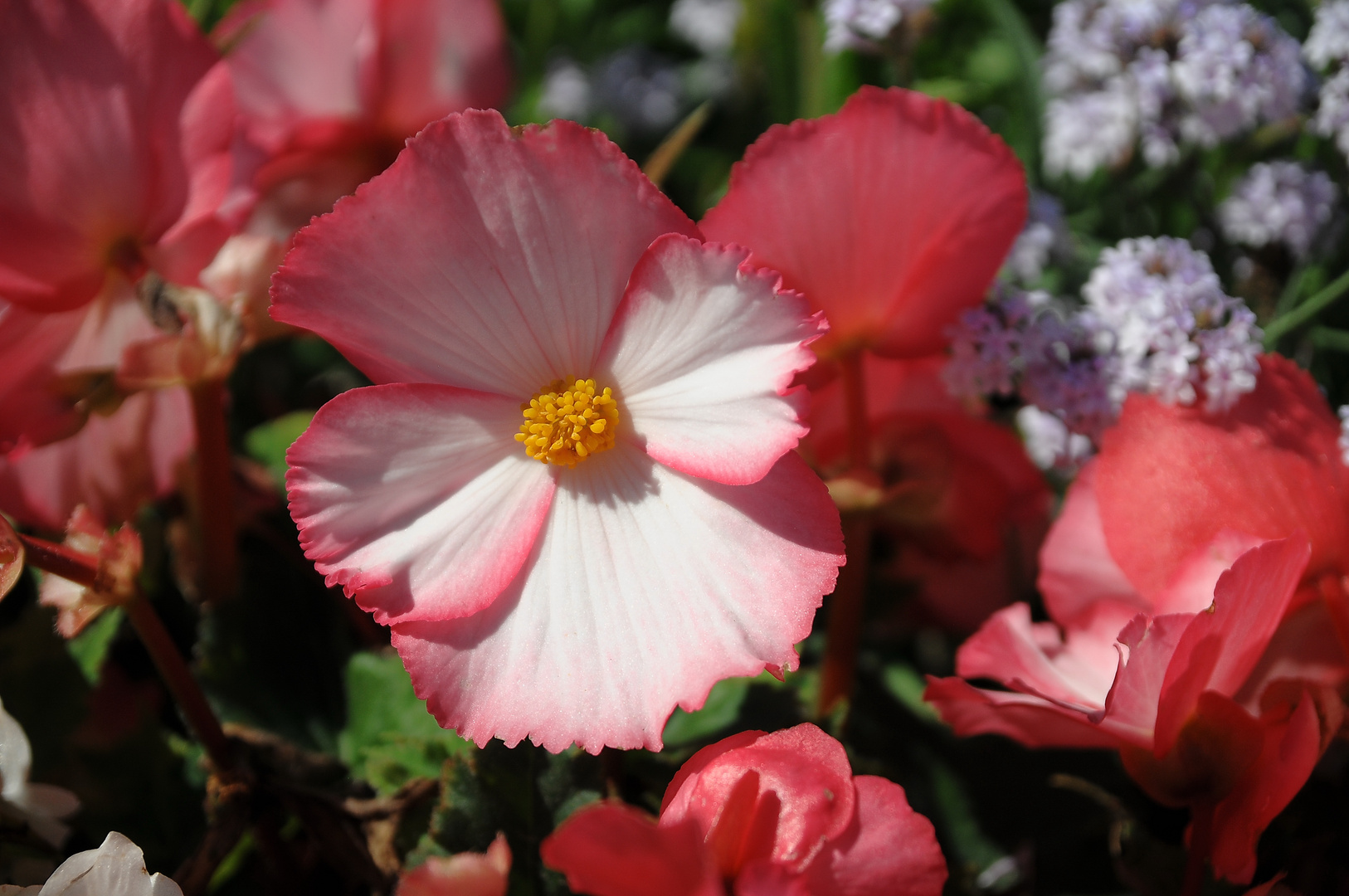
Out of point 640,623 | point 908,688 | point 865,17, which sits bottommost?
point 908,688

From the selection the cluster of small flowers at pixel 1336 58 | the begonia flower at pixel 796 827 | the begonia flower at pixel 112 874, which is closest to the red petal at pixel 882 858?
the begonia flower at pixel 796 827

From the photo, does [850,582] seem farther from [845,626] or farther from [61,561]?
[61,561]

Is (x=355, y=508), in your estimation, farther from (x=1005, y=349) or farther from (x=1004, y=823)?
(x=1004, y=823)

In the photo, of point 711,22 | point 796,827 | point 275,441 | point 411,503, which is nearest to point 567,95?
point 711,22

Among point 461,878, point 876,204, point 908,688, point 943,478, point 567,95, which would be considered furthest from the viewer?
point 567,95

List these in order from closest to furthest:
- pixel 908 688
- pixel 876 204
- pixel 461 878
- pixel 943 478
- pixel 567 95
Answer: pixel 461 878, pixel 876 204, pixel 943 478, pixel 908 688, pixel 567 95

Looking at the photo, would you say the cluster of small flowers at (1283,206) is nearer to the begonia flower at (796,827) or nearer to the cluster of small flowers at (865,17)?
the cluster of small flowers at (865,17)

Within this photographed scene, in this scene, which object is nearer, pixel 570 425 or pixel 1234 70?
pixel 570 425
